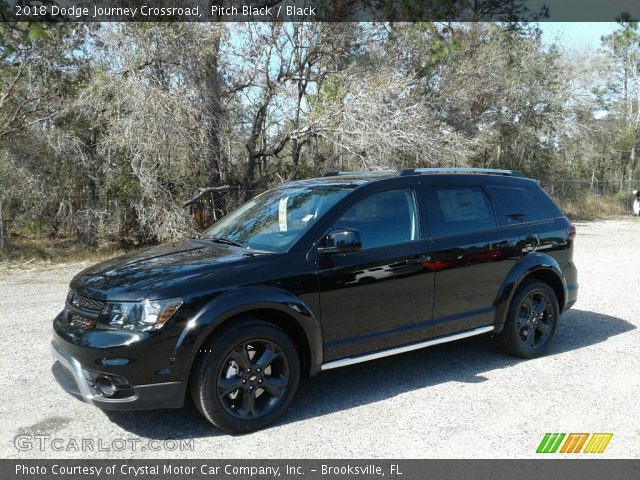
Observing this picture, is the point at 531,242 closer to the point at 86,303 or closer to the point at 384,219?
the point at 384,219

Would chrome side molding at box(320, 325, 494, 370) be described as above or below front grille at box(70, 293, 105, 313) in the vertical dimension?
below

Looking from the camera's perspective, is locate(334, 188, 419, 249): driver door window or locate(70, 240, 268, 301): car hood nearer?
locate(70, 240, 268, 301): car hood

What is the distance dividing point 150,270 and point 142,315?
48cm

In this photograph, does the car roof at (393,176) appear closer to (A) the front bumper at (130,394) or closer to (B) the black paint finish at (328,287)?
(B) the black paint finish at (328,287)

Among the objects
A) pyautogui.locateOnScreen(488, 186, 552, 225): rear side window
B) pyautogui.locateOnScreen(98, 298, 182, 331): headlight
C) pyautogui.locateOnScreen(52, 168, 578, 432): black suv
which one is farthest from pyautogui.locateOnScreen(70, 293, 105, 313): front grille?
pyautogui.locateOnScreen(488, 186, 552, 225): rear side window

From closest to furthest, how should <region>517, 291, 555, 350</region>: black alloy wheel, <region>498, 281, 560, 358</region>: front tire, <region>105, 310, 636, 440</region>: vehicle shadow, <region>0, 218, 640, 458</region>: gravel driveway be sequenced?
<region>0, 218, 640, 458</region>: gravel driveway
<region>105, 310, 636, 440</region>: vehicle shadow
<region>498, 281, 560, 358</region>: front tire
<region>517, 291, 555, 350</region>: black alloy wheel

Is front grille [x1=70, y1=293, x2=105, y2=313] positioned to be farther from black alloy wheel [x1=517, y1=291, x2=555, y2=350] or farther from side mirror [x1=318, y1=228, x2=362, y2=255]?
black alloy wheel [x1=517, y1=291, x2=555, y2=350]

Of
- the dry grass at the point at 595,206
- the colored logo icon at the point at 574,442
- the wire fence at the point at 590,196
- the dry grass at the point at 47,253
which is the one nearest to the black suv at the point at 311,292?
the colored logo icon at the point at 574,442

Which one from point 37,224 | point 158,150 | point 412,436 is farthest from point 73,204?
point 412,436

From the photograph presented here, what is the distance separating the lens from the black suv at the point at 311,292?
3859 mm

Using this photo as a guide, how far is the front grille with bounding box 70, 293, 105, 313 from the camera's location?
4004 mm

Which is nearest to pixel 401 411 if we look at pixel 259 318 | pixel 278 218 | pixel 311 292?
pixel 311 292
